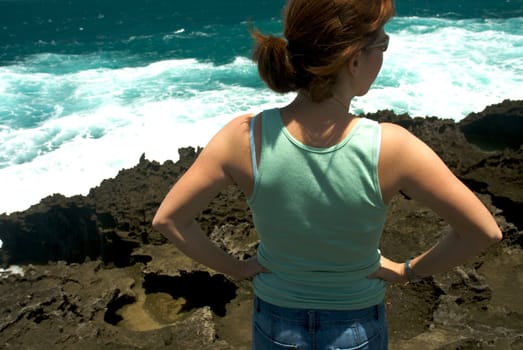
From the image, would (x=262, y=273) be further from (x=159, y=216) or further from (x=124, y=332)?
(x=124, y=332)

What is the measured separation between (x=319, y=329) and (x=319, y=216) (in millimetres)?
381

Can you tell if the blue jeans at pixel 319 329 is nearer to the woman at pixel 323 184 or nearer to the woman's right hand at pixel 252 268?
the woman at pixel 323 184

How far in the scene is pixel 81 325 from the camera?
4434 mm

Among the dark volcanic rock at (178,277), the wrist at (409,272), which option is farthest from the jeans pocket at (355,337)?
the dark volcanic rock at (178,277)

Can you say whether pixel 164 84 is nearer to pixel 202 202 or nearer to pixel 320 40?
pixel 202 202

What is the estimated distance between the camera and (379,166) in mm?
1509

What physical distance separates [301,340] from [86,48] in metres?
25.5

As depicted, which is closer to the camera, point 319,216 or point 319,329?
point 319,216

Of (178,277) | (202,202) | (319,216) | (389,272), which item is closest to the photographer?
(319,216)

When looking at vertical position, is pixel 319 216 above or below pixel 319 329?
above

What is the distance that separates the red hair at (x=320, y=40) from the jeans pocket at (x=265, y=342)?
746mm

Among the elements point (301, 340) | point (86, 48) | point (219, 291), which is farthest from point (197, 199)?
point (86, 48)

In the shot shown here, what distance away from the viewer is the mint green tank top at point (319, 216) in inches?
60.1

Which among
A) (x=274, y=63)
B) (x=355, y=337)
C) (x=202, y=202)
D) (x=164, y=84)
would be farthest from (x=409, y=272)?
(x=164, y=84)
